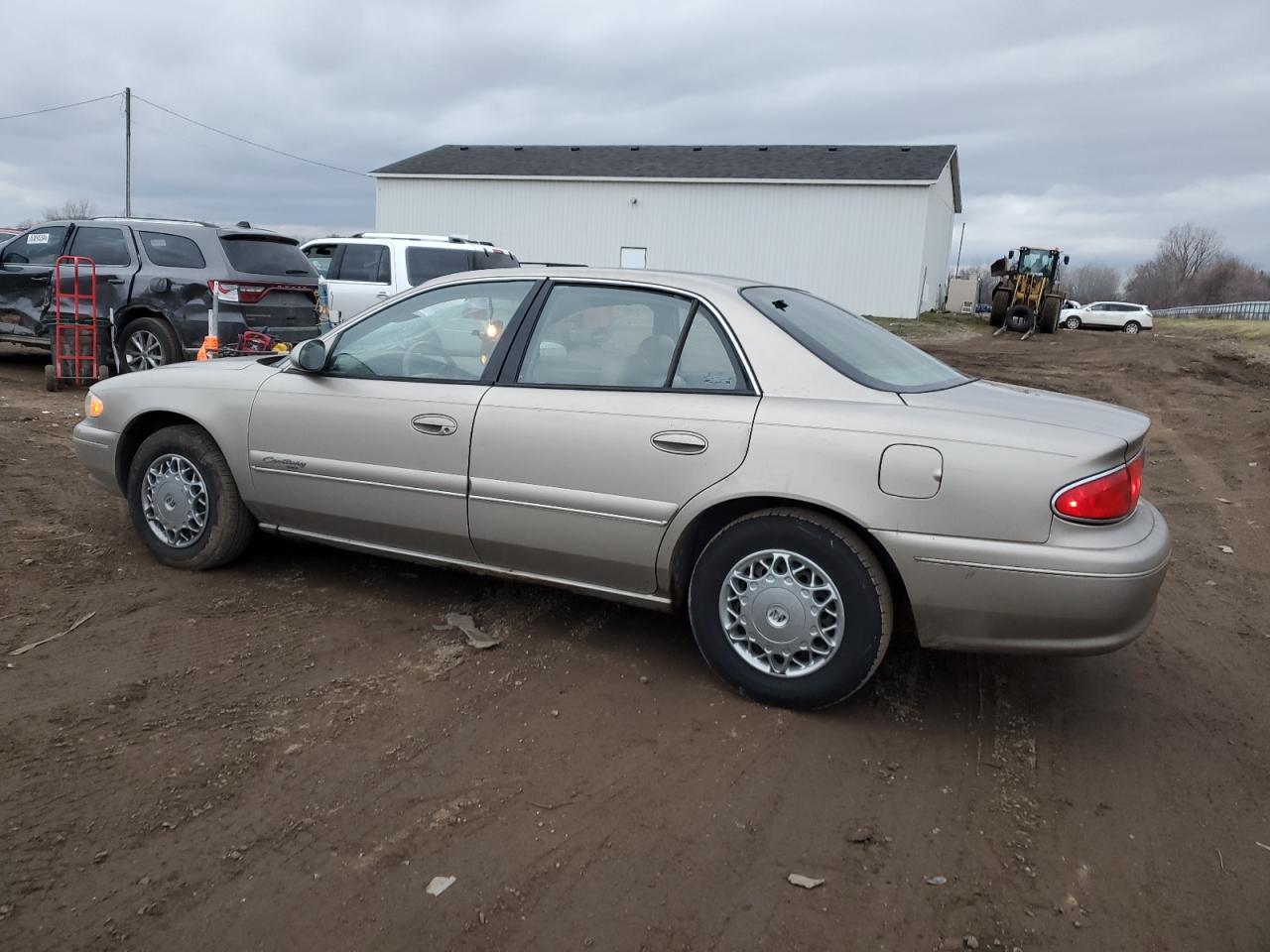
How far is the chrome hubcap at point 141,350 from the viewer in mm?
10406

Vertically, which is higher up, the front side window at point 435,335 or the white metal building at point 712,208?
the white metal building at point 712,208

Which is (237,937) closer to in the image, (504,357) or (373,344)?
(504,357)

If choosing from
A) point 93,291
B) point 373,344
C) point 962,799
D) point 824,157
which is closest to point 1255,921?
point 962,799

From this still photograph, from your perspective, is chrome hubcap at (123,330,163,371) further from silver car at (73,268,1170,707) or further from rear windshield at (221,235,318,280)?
silver car at (73,268,1170,707)

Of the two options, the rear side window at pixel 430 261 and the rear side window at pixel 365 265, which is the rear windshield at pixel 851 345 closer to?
the rear side window at pixel 430 261

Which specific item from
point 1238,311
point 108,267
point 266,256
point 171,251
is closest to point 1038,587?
point 266,256

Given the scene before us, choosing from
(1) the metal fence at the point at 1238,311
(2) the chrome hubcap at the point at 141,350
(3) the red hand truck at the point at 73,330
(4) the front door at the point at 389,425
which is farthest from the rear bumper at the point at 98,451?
(1) the metal fence at the point at 1238,311

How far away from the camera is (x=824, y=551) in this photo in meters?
3.40

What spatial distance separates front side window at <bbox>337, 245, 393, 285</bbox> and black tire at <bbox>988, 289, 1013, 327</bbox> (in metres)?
24.1

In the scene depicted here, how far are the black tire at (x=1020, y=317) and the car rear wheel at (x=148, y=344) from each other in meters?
25.7

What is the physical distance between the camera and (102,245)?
34.8 feet

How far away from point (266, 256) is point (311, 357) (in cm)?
682

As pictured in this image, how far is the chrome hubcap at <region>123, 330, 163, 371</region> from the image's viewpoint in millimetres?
10406

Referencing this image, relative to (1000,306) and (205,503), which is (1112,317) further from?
(205,503)
